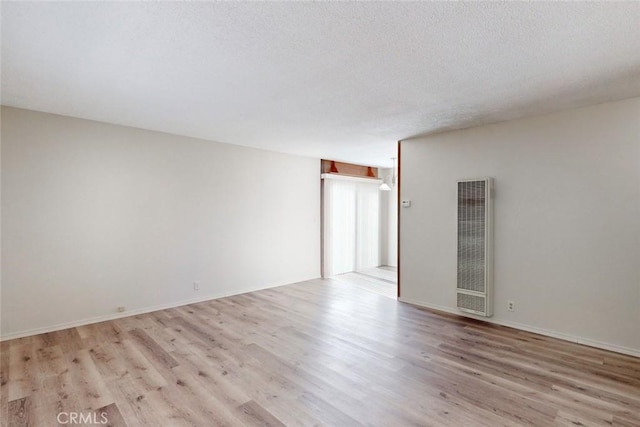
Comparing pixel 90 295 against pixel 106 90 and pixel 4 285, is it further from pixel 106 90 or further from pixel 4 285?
pixel 106 90

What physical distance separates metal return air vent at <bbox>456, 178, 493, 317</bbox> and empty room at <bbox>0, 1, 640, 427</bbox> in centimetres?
3

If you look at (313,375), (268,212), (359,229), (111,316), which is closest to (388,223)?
(359,229)

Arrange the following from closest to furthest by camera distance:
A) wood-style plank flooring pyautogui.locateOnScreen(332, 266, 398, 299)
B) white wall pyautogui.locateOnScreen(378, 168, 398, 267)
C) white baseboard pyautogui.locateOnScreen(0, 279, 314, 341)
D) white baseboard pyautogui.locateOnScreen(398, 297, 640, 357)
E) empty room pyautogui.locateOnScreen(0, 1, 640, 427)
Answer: empty room pyautogui.locateOnScreen(0, 1, 640, 427), white baseboard pyautogui.locateOnScreen(398, 297, 640, 357), white baseboard pyautogui.locateOnScreen(0, 279, 314, 341), wood-style plank flooring pyautogui.locateOnScreen(332, 266, 398, 299), white wall pyautogui.locateOnScreen(378, 168, 398, 267)

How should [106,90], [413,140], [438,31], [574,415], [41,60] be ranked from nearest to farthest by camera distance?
[438,31] → [574,415] → [41,60] → [106,90] → [413,140]

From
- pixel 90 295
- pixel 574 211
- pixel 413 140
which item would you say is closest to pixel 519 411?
pixel 574 211

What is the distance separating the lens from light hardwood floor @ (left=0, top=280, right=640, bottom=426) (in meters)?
2.17

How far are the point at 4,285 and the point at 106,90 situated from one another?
2455 millimetres

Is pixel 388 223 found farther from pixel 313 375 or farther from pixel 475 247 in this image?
pixel 313 375

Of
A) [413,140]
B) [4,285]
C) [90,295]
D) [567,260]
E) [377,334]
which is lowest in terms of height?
[377,334]

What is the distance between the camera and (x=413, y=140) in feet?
15.9

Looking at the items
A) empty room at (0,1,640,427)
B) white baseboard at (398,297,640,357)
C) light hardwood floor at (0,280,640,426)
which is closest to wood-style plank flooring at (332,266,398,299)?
empty room at (0,1,640,427)

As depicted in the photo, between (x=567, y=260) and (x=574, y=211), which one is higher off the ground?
(x=574, y=211)

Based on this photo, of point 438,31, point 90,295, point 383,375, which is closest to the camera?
point 438,31

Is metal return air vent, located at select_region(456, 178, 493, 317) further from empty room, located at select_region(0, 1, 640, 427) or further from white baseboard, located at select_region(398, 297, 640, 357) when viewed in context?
white baseboard, located at select_region(398, 297, 640, 357)
